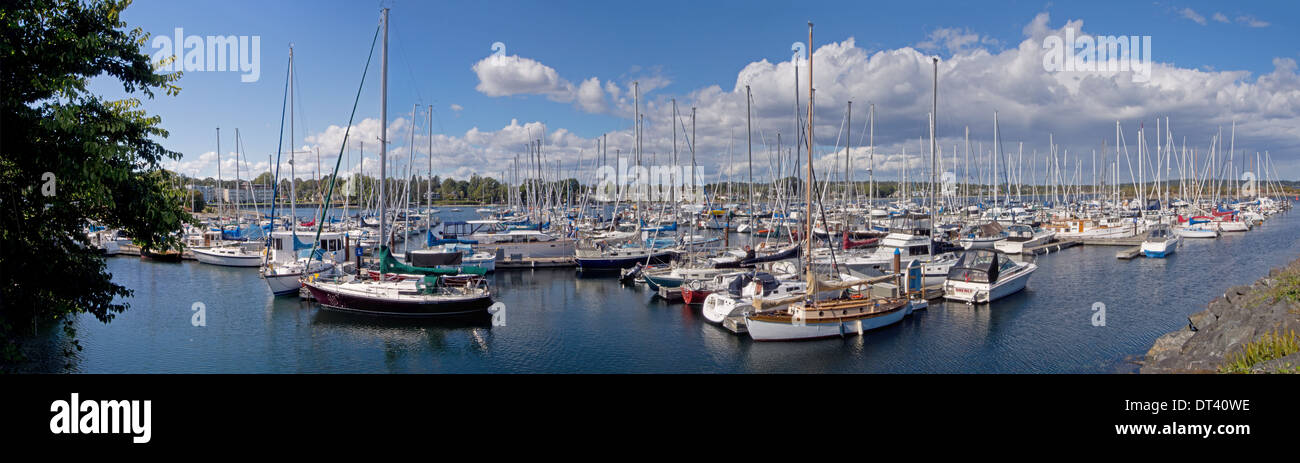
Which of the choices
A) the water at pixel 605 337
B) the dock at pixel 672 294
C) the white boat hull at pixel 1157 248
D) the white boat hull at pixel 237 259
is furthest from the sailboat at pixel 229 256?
the white boat hull at pixel 1157 248

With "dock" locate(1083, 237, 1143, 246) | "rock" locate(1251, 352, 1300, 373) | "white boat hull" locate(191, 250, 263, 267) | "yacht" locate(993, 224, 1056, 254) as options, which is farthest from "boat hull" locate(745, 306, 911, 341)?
"dock" locate(1083, 237, 1143, 246)

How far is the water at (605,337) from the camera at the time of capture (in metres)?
23.3

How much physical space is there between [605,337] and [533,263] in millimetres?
22711

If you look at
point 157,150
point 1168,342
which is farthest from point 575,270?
point 157,150

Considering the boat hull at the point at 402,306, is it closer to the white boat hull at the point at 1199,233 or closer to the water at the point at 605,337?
the water at the point at 605,337

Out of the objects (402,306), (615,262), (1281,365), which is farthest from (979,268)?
(402,306)

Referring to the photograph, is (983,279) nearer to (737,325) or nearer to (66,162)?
(737,325)

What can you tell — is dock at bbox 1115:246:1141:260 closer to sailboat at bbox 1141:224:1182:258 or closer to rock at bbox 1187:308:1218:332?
sailboat at bbox 1141:224:1182:258

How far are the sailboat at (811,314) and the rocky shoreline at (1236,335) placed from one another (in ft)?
30.5

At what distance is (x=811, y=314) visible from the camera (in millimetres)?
25125

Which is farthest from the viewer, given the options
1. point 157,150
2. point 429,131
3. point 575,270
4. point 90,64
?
point 429,131
